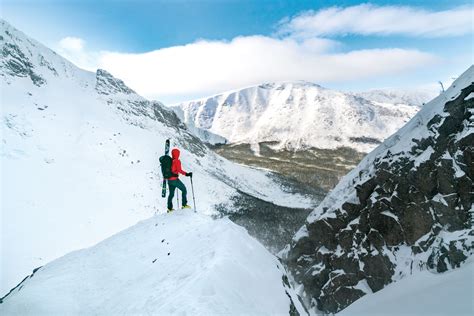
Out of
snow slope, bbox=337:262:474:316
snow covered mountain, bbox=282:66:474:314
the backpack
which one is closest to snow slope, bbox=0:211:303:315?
the backpack

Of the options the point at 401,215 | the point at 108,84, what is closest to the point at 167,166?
the point at 401,215

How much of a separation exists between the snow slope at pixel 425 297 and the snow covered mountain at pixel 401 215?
2.81 feet

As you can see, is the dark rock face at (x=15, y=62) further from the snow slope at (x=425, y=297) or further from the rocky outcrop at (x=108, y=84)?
the snow slope at (x=425, y=297)

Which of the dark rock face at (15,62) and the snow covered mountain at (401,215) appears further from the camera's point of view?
the dark rock face at (15,62)

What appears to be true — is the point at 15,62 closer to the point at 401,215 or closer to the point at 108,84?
the point at 108,84

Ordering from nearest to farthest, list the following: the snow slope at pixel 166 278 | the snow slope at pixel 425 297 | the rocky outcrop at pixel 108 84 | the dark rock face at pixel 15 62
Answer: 1. the snow slope at pixel 166 278
2. the snow slope at pixel 425 297
3. the dark rock face at pixel 15 62
4. the rocky outcrop at pixel 108 84

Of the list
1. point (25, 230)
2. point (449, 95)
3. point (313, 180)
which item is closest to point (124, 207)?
point (25, 230)

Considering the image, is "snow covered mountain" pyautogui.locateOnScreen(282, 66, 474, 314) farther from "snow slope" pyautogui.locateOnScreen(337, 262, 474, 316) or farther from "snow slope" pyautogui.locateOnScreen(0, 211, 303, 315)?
"snow slope" pyautogui.locateOnScreen(0, 211, 303, 315)

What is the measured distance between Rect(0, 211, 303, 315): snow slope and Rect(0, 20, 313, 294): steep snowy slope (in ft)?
25.5

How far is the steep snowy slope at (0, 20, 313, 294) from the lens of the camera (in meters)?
19.3

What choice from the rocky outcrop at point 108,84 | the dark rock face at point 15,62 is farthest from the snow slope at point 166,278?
the rocky outcrop at point 108,84

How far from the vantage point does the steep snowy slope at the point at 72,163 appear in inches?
761

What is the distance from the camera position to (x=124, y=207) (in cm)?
2491

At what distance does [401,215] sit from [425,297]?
7.49m
